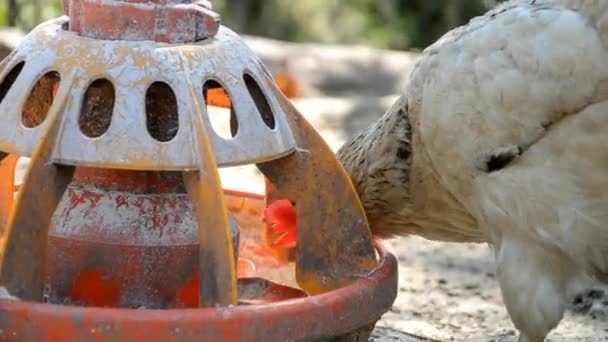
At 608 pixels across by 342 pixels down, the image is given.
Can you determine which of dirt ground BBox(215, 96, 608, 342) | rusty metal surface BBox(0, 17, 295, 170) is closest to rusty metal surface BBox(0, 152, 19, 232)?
rusty metal surface BBox(0, 17, 295, 170)

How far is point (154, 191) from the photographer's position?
3051 mm

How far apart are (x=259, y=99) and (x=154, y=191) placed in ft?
1.36

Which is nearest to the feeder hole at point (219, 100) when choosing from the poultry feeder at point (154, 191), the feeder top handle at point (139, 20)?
the poultry feeder at point (154, 191)

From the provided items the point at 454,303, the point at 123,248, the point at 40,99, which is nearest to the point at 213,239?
the point at 123,248

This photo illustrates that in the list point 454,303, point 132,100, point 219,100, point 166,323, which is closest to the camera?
point 166,323

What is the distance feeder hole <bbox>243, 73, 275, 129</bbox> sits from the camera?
3117mm

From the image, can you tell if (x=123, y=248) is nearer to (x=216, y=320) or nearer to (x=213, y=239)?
(x=213, y=239)

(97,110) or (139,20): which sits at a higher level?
(139,20)

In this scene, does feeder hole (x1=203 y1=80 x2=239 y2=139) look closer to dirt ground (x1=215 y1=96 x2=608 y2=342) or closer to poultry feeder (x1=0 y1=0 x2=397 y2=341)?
poultry feeder (x1=0 y1=0 x2=397 y2=341)

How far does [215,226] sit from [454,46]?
3.63 ft

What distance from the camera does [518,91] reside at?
10.4 feet

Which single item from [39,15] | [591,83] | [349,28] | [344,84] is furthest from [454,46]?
[349,28]

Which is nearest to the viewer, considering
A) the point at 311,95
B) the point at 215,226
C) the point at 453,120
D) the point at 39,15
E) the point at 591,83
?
the point at 215,226

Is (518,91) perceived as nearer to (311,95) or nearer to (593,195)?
(593,195)
